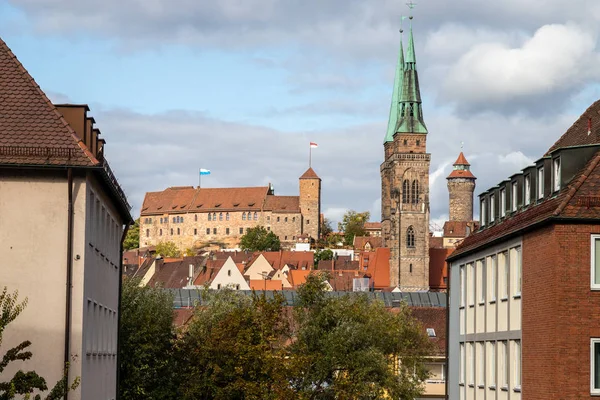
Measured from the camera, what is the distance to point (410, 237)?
632 ft

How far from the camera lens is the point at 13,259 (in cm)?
2473

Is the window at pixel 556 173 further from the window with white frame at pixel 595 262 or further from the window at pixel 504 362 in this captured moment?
the window at pixel 504 362

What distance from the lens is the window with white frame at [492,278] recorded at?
34.5 metres

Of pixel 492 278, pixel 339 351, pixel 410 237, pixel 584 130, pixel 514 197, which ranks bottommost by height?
pixel 339 351

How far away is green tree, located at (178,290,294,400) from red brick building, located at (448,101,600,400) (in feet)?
29.3

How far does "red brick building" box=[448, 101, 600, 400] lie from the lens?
88.6ft

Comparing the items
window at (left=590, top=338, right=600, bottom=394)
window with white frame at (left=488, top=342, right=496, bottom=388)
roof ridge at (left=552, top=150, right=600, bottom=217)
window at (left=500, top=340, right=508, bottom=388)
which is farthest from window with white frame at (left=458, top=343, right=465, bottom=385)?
window at (left=590, top=338, right=600, bottom=394)

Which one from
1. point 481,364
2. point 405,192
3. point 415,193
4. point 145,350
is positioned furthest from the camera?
point 405,192

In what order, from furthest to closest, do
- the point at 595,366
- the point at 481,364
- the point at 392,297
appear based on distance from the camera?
the point at 392,297, the point at 481,364, the point at 595,366

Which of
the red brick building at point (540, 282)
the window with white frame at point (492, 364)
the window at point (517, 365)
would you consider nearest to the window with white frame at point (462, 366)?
the red brick building at point (540, 282)

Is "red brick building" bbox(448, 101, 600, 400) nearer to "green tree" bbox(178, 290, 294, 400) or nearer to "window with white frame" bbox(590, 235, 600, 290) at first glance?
"window with white frame" bbox(590, 235, 600, 290)

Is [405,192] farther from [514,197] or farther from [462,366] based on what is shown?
[514,197]

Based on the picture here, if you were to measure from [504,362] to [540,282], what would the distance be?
195 inches

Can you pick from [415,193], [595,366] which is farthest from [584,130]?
[415,193]
